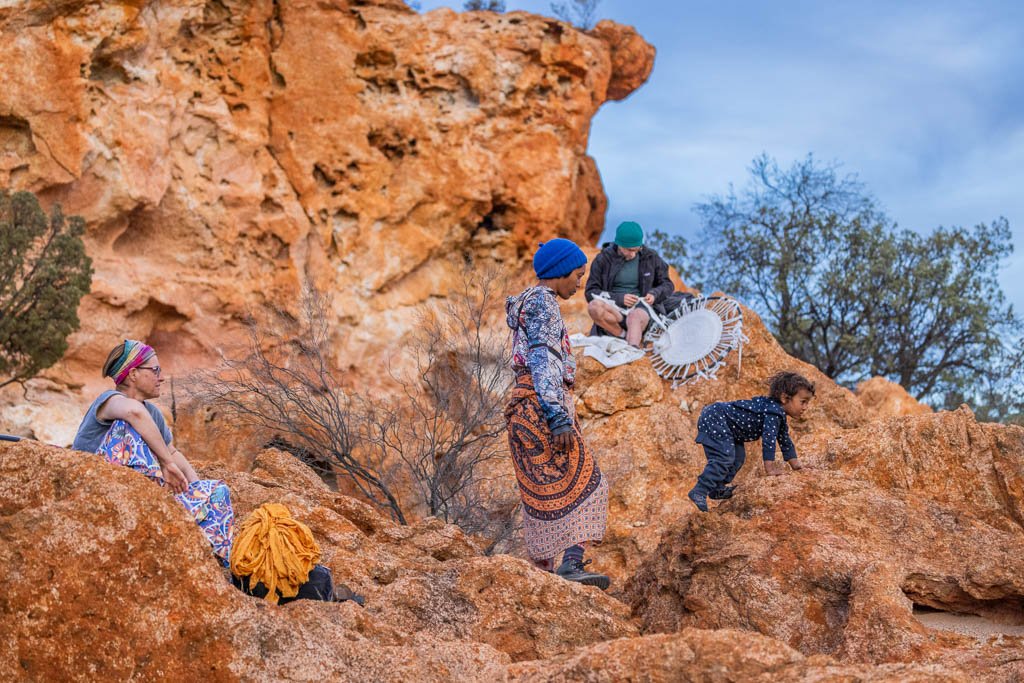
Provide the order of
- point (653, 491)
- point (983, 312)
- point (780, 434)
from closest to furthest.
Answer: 1. point (780, 434)
2. point (653, 491)
3. point (983, 312)

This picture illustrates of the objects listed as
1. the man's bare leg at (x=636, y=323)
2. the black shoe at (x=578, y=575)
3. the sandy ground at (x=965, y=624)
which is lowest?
the black shoe at (x=578, y=575)

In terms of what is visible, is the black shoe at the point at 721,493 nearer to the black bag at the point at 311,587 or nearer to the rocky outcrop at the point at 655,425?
the rocky outcrop at the point at 655,425

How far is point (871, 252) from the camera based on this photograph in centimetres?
2008

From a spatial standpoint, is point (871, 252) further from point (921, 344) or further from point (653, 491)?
point (653, 491)

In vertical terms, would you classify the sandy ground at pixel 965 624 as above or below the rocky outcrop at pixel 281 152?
below

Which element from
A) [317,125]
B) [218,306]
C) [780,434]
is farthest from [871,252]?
[780,434]

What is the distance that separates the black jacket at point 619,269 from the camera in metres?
10.5

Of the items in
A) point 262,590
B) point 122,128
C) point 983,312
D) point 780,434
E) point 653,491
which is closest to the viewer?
point 262,590

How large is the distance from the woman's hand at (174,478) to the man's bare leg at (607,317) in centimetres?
655

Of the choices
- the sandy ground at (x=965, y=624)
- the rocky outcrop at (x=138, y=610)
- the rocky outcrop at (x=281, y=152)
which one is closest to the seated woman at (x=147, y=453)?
the rocky outcrop at (x=138, y=610)

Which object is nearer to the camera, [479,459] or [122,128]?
[479,459]

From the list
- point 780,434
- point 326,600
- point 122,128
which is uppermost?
point 122,128

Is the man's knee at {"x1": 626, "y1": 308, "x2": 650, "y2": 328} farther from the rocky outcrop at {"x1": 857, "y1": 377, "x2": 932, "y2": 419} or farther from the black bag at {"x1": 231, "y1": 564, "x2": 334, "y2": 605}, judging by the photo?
the black bag at {"x1": 231, "y1": 564, "x2": 334, "y2": 605}

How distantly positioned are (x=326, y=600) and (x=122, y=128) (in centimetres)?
1109
